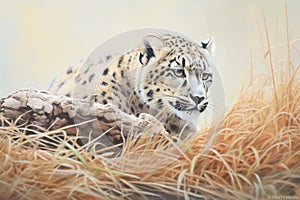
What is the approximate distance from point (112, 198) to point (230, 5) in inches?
33.8

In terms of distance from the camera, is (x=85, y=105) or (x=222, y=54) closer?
(x=85, y=105)

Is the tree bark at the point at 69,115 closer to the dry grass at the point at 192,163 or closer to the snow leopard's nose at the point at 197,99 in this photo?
the dry grass at the point at 192,163

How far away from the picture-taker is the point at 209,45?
1.67m

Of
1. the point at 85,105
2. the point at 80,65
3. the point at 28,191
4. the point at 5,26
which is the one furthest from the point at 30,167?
A: the point at 5,26

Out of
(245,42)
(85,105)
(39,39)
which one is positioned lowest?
(85,105)

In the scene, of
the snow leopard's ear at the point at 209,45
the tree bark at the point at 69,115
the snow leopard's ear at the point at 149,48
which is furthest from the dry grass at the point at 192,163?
the snow leopard's ear at the point at 149,48

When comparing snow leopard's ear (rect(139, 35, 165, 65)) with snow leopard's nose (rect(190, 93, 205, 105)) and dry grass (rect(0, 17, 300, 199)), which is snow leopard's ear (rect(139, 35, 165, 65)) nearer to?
snow leopard's nose (rect(190, 93, 205, 105))

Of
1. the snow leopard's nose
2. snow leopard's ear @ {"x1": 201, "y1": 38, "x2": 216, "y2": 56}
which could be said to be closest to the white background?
snow leopard's ear @ {"x1": 201, "y1": 38, "x2": 216, "y2": 56}

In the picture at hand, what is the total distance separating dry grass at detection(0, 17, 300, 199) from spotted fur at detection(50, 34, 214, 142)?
124mm

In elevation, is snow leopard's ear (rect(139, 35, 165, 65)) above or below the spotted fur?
above

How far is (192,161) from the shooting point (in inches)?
62.0

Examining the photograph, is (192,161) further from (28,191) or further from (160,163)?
(28,191)

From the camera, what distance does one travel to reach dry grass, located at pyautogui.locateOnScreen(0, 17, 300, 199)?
152cm

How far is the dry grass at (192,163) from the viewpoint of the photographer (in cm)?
152
